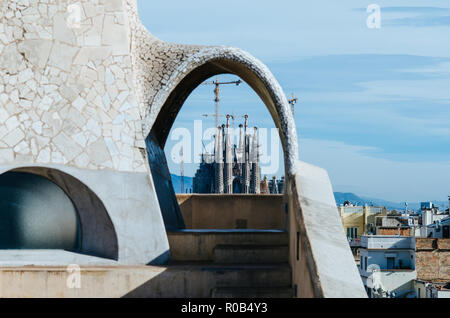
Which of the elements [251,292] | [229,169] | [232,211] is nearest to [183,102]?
[232,211]

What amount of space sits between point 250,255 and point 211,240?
720mm

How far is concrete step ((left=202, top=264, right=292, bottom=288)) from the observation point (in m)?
9.70

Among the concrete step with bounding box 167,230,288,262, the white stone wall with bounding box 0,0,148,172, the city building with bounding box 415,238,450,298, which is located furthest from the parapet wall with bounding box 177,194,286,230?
the city building with bounding box 415,238,450,298

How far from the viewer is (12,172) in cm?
1088

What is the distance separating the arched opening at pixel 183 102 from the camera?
11414 mm

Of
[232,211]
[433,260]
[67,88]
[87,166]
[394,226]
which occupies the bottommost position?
[433,260]

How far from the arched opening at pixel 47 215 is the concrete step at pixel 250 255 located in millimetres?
1655

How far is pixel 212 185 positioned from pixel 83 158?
44.0 metres

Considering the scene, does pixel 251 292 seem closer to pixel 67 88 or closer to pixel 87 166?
pixel 87 166

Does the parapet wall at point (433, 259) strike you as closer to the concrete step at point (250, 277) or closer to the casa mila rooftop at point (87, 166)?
the casa mila rooftop at point (87, 166)

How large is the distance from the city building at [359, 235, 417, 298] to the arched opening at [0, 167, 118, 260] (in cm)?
1898

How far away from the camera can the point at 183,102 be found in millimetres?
14984
